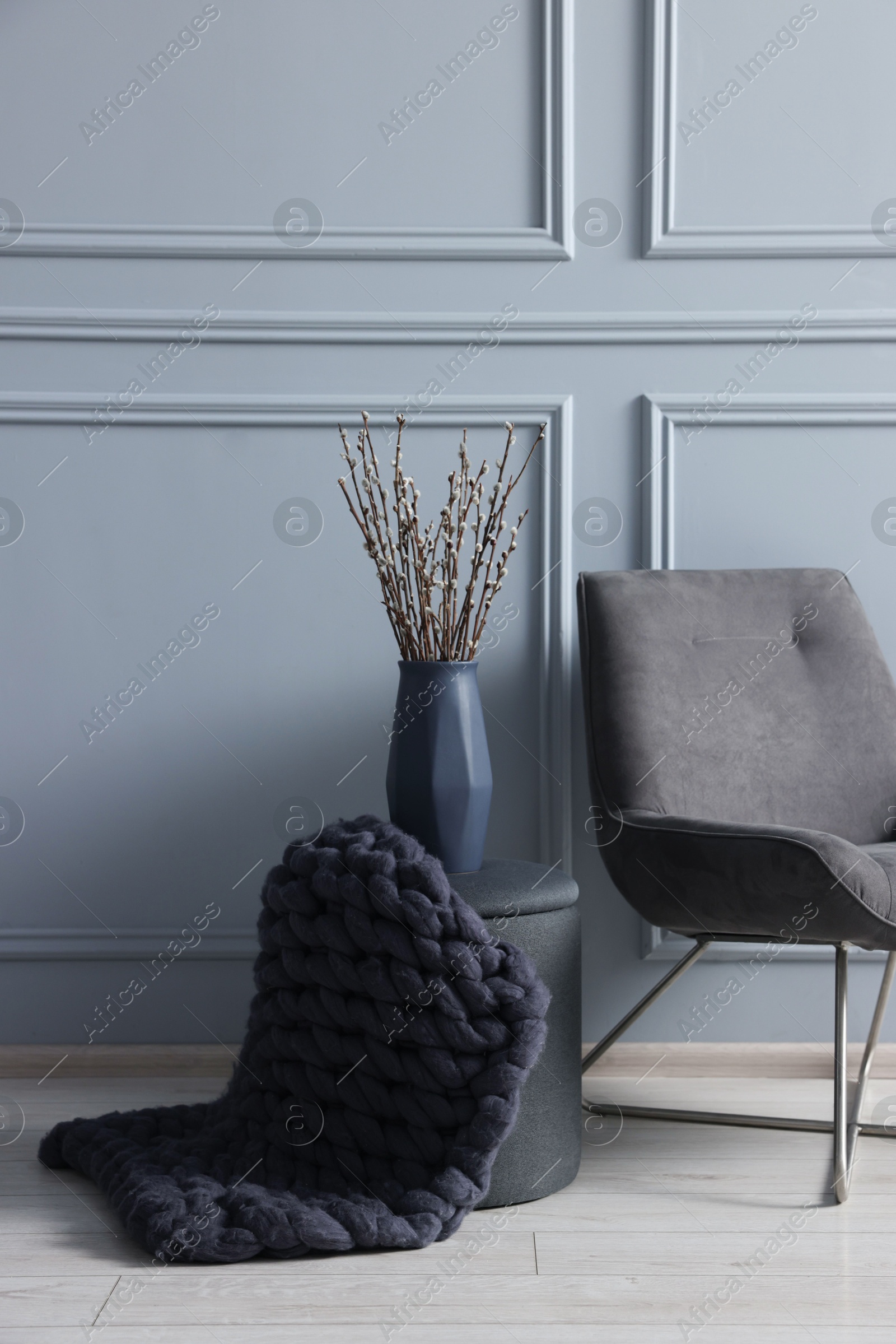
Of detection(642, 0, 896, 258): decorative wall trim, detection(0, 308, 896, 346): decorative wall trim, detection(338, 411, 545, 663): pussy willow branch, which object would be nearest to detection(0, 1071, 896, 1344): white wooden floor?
detection(338, 411, 545, 663): pussy willow branch

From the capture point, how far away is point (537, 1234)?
1404 millimetres

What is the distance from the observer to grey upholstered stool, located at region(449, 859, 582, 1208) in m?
1.47

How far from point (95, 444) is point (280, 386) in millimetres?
369

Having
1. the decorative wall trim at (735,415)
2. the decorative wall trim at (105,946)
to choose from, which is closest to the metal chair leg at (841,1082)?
the decorative wall trim at (735,415)

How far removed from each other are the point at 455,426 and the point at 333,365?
0.86 ft

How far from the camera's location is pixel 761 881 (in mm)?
1441

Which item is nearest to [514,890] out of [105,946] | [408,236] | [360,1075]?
[360,1075]

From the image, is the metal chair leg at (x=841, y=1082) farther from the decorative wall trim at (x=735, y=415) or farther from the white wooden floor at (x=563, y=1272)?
the decorative wall trim at (x=735, y=415)

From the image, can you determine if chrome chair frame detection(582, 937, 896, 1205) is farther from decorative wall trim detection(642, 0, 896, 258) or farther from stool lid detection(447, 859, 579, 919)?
decorative wall trim detection(642, 0, 896, 258)

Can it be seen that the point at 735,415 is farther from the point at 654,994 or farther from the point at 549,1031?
the point at 549,1031

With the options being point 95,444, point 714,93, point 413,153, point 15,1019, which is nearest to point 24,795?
point 15,1019

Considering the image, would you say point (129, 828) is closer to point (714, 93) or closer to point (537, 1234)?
point (537, 1234)

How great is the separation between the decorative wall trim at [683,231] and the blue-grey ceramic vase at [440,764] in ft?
3.33

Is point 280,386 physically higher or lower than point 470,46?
lower
